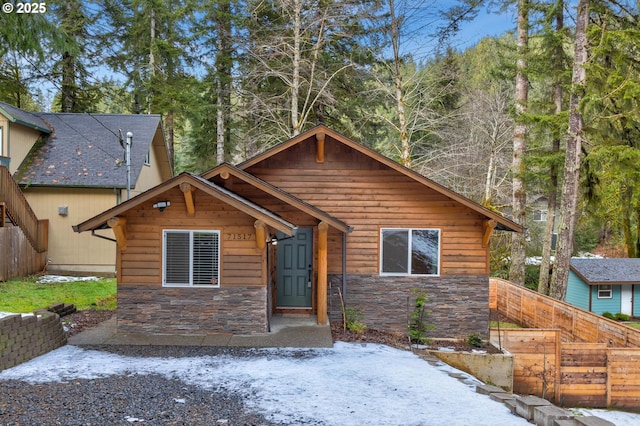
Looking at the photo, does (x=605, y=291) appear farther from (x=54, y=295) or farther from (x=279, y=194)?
(x=54, y=295)

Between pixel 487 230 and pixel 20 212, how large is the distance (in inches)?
574

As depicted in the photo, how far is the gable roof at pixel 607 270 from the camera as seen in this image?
19.1m

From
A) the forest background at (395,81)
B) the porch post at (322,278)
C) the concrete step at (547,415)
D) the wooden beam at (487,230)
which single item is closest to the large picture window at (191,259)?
the porch post at (322,278)

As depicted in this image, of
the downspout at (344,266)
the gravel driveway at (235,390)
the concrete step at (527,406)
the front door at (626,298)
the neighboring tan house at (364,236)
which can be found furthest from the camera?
the front door at (626,298)

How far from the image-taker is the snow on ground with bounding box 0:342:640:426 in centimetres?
521

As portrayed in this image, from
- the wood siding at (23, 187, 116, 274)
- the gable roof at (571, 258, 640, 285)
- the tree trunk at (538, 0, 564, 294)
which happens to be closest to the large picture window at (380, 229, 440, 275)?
the tree trunk at (538, 0, 564, 294)

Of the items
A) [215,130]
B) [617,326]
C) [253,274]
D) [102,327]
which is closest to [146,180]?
[215,130]

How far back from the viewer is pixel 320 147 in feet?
32.8

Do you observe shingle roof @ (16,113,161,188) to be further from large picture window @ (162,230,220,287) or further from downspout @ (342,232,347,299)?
downspout @ (342,232,347,299)

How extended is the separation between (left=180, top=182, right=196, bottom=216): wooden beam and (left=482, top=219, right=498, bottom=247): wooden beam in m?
6.08

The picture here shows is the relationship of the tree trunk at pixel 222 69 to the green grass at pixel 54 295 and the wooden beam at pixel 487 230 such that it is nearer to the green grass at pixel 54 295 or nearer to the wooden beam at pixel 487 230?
the green grass at pixel 54 295

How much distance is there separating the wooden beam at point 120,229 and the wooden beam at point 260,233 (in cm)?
248

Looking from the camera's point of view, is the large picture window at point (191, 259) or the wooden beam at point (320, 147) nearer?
the large picture window at point (191, 259)

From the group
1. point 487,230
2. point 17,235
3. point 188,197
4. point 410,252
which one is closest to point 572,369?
point 487,230
